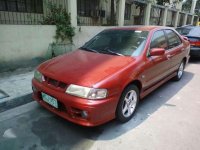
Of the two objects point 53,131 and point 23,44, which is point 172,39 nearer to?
point 53,131

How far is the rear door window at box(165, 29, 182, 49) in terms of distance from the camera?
14.7ft

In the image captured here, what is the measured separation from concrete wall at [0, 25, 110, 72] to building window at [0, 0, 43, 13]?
244cm

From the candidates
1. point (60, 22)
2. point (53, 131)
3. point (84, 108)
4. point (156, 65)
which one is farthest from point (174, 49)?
point (60, 22)

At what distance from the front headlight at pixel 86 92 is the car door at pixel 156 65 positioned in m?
1.09

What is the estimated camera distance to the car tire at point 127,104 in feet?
9.59

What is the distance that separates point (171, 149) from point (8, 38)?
4910 millimetres

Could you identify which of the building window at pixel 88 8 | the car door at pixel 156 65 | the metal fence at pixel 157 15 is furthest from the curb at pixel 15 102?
the metal fence at pixel 157 15

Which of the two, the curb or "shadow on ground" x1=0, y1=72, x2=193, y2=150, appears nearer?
"shadow on ground" x1=0, y1=72, x2=193, y2=150

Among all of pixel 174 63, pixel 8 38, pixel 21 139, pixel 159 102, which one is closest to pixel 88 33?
pixel 8 38

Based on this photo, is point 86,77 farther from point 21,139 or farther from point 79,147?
point 21,139

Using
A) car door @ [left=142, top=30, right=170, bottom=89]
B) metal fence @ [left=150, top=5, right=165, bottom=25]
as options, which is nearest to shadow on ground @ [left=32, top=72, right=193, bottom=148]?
car door @ [left=142, top=30, right=170, bottom=89]

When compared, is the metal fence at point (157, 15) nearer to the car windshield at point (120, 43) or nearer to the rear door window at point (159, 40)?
the rear door window at point (159, 40)

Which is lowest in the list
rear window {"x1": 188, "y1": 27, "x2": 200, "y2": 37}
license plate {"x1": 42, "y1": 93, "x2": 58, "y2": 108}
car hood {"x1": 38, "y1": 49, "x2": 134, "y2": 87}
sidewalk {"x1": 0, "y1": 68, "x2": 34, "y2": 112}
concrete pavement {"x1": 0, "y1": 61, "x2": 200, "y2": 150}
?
concrete pavement {"x1": 0, "y1": 61, "x2": 200, "y2": 150}

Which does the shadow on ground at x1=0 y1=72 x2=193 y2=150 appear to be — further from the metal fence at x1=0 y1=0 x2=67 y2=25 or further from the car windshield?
the metal fence at x1=0 y1=0 x2=67 y2=25
